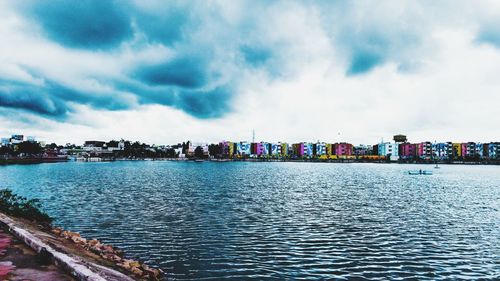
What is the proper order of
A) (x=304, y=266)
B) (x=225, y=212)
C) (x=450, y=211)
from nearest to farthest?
(x=304, y=266)
(x=225, y=212)
(x=450, y=211)

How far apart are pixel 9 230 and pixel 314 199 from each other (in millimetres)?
42253

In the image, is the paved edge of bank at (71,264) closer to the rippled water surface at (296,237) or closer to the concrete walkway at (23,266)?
the concrete walkway at (23,266)

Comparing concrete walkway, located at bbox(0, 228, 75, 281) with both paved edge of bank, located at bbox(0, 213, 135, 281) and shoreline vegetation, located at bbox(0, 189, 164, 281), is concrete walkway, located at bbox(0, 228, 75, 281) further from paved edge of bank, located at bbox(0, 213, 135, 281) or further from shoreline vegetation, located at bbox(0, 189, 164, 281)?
shoreline vegetation, located at bbox(0, 189, 164, 281)

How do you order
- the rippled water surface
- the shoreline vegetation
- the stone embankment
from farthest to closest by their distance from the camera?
the rippled water surface → the shoreline vegetation → the stone embankment

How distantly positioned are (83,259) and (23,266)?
10.8 ft

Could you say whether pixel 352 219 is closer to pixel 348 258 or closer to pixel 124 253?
pixel 348 258

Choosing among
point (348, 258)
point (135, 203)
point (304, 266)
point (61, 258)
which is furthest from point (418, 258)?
point (135, 203)

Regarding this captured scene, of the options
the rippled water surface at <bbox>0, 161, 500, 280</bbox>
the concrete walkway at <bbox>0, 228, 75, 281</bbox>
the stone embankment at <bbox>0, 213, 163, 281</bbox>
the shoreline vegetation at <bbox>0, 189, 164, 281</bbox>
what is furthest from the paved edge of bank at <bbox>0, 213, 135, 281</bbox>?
the rippled water surface at <bbox>0, 161, 500, 280</bbox>

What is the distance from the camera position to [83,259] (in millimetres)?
15820

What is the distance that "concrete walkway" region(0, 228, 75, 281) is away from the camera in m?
11.6

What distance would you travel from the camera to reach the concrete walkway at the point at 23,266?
458 inches

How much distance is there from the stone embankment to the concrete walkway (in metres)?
0.24

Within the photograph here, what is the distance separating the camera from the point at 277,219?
36156mm

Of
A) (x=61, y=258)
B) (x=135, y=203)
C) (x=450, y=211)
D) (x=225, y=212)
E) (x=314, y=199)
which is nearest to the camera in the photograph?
(x=61, y=258)
